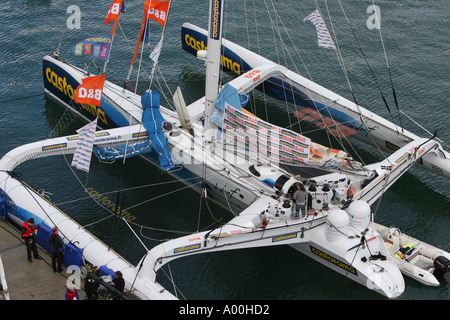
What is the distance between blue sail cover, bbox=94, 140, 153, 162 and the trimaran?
71 millimetres

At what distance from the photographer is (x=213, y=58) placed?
820 inches

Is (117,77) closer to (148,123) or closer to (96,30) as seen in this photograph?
(96,30)

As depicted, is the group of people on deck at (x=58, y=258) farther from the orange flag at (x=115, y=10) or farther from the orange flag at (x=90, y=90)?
the orange flag at (x=115, y=10)

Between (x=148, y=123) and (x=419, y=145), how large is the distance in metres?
9.64

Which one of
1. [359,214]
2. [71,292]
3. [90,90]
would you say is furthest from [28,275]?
[359,214]

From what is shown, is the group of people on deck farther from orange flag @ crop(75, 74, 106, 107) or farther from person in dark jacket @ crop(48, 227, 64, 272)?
orange flag @ crop(75, 74, 106, 107)

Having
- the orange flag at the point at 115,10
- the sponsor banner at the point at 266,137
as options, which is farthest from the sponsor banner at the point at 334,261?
the orange flag at the point at 115,10

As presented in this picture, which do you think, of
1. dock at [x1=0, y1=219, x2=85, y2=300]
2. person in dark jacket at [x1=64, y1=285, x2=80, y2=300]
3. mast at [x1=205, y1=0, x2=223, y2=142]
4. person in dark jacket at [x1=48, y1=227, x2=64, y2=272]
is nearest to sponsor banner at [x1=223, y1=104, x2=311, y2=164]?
mast at [x1=205, y1=0, x2=223, y2=142]

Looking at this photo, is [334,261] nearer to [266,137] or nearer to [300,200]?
[300,200]

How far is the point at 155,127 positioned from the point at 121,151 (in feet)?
4.88

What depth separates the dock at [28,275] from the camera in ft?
54.2

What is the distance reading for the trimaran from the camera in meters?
18.3

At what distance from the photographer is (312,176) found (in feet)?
68.3

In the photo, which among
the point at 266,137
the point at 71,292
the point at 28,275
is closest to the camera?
the point at 71,292
